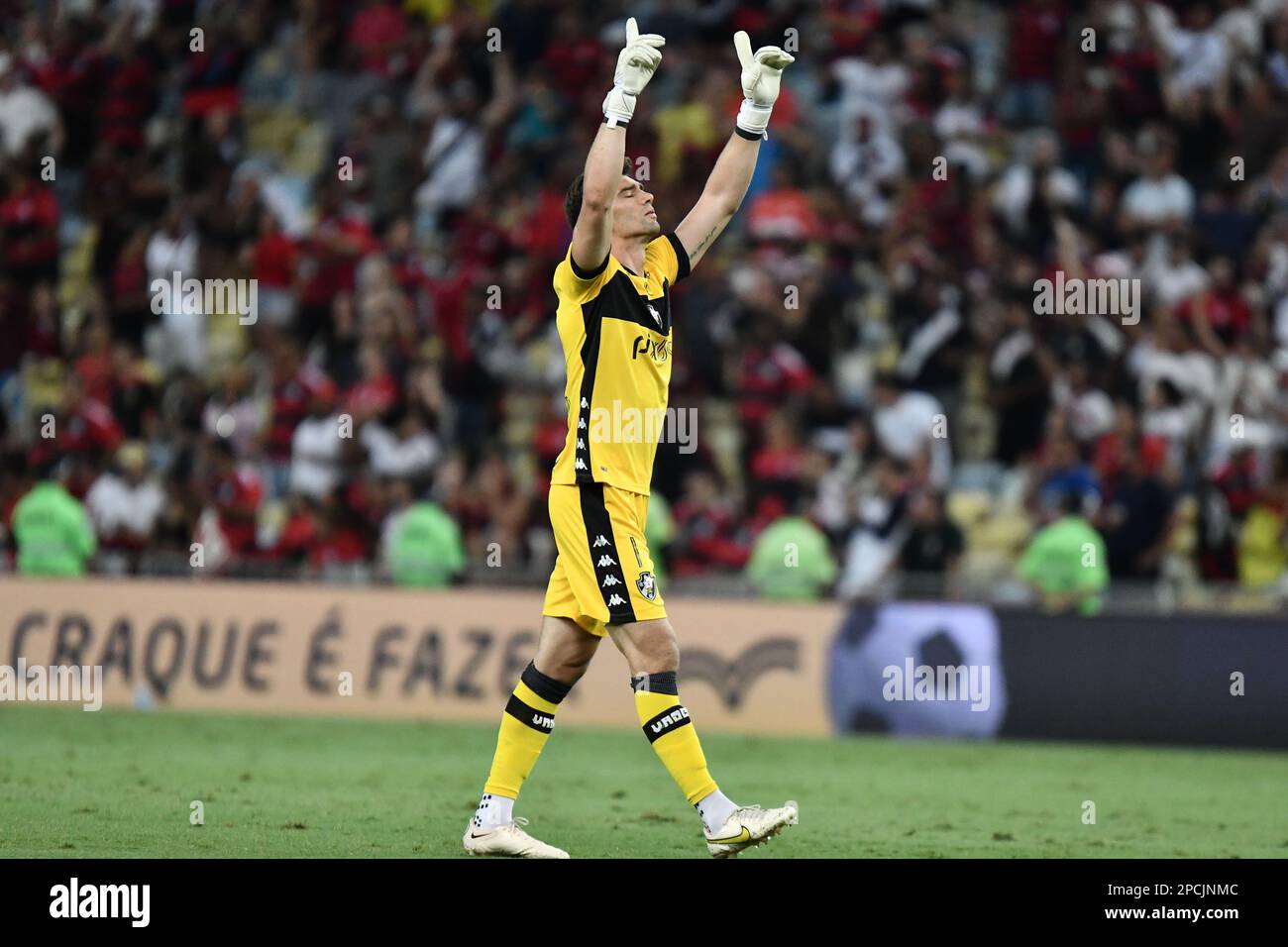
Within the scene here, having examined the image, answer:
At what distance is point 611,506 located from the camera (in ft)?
28.7

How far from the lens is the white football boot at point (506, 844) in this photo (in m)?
8.66

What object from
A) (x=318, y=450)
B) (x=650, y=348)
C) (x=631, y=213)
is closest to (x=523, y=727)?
(x=650, y=348)

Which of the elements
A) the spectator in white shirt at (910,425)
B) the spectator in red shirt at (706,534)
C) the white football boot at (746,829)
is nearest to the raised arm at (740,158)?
the white football boot at (746,829)

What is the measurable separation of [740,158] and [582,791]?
164 inches

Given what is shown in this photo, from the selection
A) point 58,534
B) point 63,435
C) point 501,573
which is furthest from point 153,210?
point 501,573

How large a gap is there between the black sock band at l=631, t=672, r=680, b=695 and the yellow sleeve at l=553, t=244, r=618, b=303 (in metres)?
1.70

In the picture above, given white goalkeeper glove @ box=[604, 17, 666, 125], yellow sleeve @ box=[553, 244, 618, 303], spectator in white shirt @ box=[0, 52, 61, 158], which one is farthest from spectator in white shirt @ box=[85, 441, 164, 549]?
white goalkeeper glove @ box=[604, 17, 666, 125]

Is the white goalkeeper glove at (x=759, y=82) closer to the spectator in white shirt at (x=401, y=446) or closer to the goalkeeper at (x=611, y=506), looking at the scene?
the goalkeeper at (x=611, y=506)

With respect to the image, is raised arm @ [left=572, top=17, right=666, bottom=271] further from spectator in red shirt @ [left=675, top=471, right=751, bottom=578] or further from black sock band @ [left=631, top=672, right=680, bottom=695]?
spectator in red shirt @ [left=675, top=471, right=751, bottom=578]

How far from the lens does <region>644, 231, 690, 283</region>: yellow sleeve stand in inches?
360

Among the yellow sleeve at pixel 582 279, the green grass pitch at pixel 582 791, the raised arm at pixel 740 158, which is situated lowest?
the green grass pitch at pixel 582 791

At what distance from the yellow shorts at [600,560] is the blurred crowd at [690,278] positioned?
747cm
